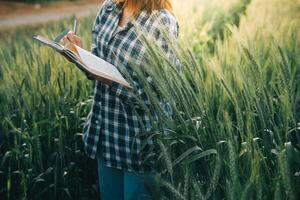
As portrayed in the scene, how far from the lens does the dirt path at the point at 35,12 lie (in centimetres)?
1080

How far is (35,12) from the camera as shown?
12.2 m

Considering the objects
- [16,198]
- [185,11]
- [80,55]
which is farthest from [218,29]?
[80,55]

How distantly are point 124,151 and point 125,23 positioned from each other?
0.51m

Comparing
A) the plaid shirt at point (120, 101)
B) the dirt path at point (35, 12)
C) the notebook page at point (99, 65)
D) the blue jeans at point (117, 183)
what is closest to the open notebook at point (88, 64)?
the notebook page at point (99, 65)

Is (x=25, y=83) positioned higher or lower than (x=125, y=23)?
lower

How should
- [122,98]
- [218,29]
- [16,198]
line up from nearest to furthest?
[122,98] < [16,198] < [218,29]

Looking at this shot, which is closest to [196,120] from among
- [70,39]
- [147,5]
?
[147,5]

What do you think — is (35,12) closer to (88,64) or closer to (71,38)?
(71,38)

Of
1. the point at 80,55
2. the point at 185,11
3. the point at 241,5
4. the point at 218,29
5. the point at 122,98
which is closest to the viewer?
the point at 80,55

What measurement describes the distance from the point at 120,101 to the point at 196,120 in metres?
0.46

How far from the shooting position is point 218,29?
16.8ft

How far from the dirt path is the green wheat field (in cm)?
653

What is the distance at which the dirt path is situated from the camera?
1080 cm

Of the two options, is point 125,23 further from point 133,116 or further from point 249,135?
point 249,135
